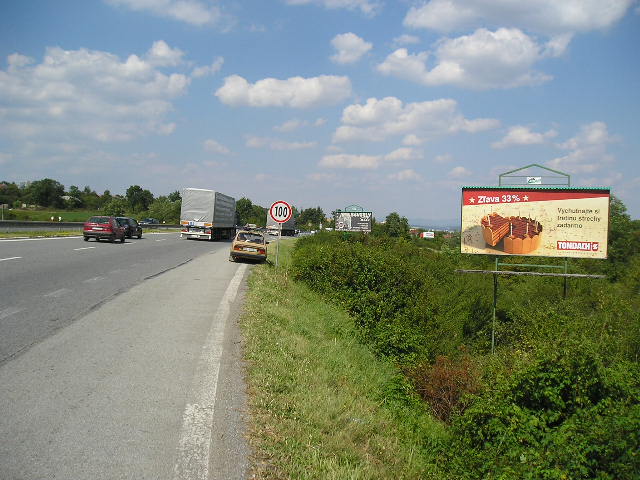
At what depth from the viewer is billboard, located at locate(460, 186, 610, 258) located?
50.5 ft

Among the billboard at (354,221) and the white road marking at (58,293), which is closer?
the white road marking at (58,293)

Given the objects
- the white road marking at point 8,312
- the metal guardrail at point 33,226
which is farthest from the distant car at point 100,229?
the white road marking at point 8,312

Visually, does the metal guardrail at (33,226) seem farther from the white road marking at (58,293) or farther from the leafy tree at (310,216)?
the leafy tree at (310,216)

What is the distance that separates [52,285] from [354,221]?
95.5 ft

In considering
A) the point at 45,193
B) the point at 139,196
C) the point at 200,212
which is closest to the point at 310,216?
the point at 139,196

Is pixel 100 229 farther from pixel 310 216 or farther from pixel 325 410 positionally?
pixel 310 216

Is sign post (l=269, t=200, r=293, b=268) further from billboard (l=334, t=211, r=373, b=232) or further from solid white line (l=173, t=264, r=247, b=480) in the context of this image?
billboard (l=334, t=211, r=373, b=232)

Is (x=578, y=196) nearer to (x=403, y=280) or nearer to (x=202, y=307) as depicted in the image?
(x=403, y=280)

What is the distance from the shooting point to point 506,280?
76.4ft

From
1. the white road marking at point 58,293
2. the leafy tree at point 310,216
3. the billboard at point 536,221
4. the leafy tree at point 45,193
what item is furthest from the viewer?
the leafy tree at point 310,216

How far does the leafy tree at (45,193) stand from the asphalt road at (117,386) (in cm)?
12346

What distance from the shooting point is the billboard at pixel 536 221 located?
606 inches

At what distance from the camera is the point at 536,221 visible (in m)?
15.7

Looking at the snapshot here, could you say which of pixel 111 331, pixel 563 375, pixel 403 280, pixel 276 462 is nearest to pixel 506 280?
pixel 403 280
